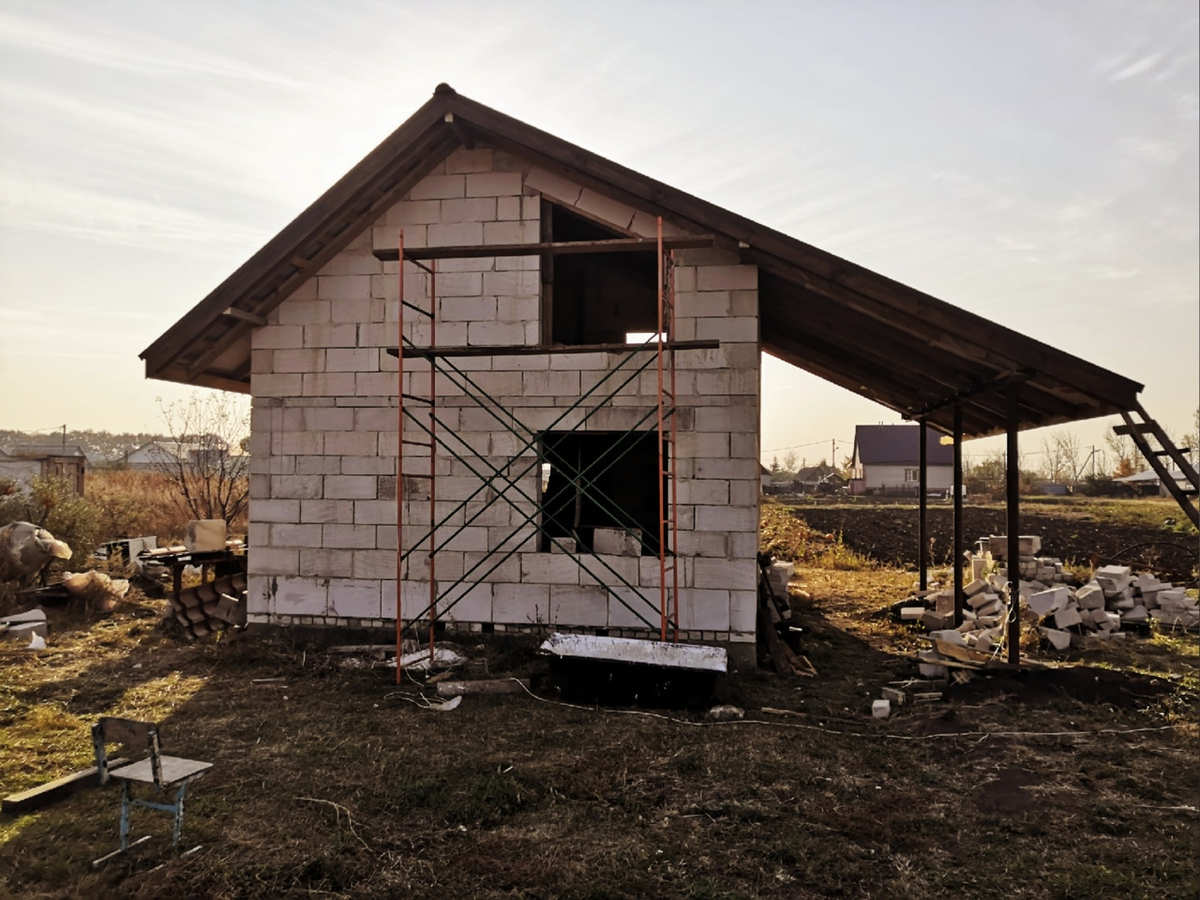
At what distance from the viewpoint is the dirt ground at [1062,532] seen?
53.1 feet

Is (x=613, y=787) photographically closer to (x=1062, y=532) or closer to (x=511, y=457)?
(x=511, y=457)

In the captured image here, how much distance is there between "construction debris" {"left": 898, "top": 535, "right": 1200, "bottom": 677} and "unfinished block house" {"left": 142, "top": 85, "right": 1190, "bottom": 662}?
8.02ft

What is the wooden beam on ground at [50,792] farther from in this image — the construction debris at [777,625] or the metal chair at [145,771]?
the construction debris at [777,625]

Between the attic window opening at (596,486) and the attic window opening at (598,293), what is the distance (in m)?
1.90

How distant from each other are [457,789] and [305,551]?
15.3 feet

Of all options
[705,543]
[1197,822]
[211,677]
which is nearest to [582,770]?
[705,543]

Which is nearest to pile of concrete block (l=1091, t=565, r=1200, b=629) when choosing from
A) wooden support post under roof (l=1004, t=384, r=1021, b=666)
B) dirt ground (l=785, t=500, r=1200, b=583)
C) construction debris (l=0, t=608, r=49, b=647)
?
dirt ground (l=785, t=500, r=1200, b=583)

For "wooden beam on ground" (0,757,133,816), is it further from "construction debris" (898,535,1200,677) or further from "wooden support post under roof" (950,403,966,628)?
"wooden support post under roof" (950,403,966,628)

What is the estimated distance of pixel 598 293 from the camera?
11.9 metres

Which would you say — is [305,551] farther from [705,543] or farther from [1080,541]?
[1080,541]

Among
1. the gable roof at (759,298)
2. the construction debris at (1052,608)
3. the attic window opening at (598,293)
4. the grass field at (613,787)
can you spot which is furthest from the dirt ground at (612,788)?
the attic window opening at (598,293)

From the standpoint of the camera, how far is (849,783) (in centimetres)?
536

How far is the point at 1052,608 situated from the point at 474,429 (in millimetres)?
7582

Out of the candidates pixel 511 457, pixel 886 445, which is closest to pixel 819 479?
pixel 886 445
